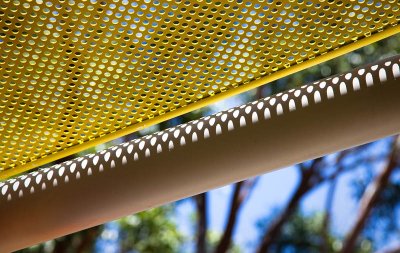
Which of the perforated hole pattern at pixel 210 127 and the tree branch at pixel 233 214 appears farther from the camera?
the tree branch at pixel 233 214

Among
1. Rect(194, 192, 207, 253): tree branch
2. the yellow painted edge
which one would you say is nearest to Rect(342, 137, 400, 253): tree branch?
Rect(194, 192, 207, 253): tree branch

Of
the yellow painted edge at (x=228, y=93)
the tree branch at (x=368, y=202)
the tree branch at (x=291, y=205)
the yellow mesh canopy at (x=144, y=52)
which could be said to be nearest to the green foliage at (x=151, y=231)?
the tree branch at (x=291, y=205)

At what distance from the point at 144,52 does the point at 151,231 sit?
26.7ft

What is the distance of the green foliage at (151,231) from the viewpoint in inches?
368

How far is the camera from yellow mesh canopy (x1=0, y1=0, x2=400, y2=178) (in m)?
1.55

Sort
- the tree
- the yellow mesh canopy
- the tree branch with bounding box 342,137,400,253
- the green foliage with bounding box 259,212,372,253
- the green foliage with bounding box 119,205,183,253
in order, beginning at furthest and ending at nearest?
the green foliage with bounding box 259,212,372,253, the green foliage with bounding box 119,205,183,253, the tree, the tree branch with bounding box 342,137,400,253, the yellow mesh canopy

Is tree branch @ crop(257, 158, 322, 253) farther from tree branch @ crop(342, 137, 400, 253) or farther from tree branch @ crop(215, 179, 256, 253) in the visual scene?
tree branch @ crop(342, 137, 400, 253)

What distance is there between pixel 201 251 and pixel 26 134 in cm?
605

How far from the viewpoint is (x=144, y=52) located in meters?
1.65

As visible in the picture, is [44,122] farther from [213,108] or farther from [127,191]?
[213,108]

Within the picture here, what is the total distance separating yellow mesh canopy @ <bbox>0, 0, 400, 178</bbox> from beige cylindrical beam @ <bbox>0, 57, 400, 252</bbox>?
0.09 meters

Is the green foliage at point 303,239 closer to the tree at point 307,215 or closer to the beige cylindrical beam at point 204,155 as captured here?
the tree at point 307,215

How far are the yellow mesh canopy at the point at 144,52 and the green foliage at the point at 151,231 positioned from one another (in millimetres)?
7446

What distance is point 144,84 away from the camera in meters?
1.73
